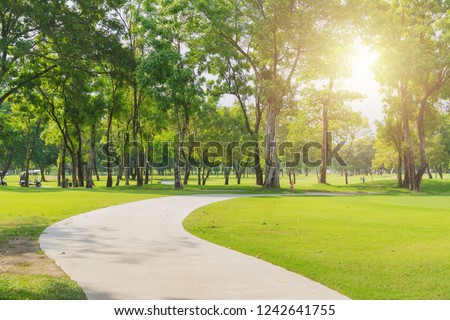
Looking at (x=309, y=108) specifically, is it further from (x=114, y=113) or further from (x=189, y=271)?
(x=189, y=271)

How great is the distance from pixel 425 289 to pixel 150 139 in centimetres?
5852

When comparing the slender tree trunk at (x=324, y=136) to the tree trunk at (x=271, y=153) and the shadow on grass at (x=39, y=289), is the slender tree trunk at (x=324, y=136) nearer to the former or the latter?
Answer: the tree trunk at (x=271, y=153)

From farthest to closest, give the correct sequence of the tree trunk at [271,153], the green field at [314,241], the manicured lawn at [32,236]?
1. the tree trunk at [271,153]
2. the green field at [314,241]
3. the manicured lawn at [32,236]

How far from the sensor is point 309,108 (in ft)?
183

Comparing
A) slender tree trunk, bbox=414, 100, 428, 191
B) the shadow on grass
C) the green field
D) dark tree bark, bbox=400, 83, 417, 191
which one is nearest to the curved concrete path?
the shadow on grass

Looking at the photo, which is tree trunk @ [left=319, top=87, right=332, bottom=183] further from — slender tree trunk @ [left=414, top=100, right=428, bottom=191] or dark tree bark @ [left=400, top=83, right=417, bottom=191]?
slender tree trunk @ [left=414, top=100, right=428, bottom=191]

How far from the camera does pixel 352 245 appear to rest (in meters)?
11.5

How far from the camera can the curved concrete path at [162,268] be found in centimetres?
703

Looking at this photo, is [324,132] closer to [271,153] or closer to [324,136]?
[324,136]

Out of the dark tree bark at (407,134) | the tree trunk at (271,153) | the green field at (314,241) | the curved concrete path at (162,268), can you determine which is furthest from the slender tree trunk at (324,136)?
the curved concrete path at (162,268)

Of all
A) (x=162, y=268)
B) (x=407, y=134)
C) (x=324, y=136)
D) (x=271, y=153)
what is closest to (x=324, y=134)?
(x=324, y=136)

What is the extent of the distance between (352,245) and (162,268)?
5351mm

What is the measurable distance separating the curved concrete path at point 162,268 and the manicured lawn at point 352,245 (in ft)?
2.28
